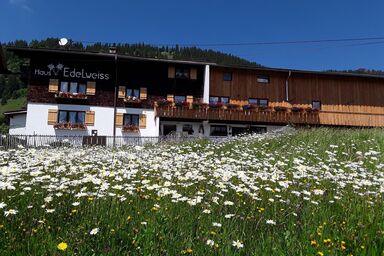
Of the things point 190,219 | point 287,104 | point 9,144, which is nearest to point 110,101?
point 9,144

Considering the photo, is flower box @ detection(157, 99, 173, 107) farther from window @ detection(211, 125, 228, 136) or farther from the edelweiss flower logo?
the edelweiss flower logo

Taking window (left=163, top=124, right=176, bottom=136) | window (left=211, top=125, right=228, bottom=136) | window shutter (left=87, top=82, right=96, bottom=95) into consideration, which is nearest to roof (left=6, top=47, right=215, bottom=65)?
window shutter (left=87, top=82, right=96, bottom=95)

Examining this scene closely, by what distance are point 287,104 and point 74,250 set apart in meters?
35.1

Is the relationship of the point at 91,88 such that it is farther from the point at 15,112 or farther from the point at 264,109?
the point at 264,109

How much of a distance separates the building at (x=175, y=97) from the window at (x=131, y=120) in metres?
0.09

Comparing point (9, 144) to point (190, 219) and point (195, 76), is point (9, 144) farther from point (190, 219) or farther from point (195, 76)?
point (190, 219)

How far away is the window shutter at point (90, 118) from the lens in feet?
106


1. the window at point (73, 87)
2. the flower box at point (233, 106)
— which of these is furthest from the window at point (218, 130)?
the window at point (73, 87)

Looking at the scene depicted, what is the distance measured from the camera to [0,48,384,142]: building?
31969 mm

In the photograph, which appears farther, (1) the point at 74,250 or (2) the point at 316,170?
(2) the point at 316,170

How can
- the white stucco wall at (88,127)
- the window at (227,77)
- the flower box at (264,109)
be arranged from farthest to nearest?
the window at (227,77), the flower box at (264,109), the white stucco wall at (88,127)

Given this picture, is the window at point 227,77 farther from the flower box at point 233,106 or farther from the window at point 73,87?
the window at point 73,87

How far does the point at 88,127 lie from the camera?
3234cm

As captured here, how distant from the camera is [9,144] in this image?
22.7 metres
